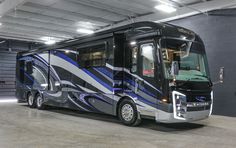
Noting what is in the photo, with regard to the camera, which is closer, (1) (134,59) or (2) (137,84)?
(2) (137,84)

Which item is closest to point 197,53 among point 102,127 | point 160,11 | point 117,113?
point 117,113

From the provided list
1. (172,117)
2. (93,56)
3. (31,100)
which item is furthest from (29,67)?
(172,117)

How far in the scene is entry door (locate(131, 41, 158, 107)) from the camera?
6.43 meters

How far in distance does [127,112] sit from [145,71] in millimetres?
1382

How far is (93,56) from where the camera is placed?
8.33m

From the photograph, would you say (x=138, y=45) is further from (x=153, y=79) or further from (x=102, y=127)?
(x=102, y=127)

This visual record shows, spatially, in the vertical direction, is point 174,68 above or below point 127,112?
above

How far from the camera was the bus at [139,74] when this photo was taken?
6.19m

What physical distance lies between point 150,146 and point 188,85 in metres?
2.04

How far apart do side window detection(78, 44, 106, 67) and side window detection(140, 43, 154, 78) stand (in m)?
1.56

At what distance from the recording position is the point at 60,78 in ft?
32.4

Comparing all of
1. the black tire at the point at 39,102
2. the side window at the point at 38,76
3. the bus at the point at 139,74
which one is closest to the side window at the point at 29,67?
the side window at the point at 38,76

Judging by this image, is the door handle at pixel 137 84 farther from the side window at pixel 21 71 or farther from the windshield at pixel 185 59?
the side window at pixel 21 71

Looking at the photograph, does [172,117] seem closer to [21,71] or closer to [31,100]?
[31,100]
